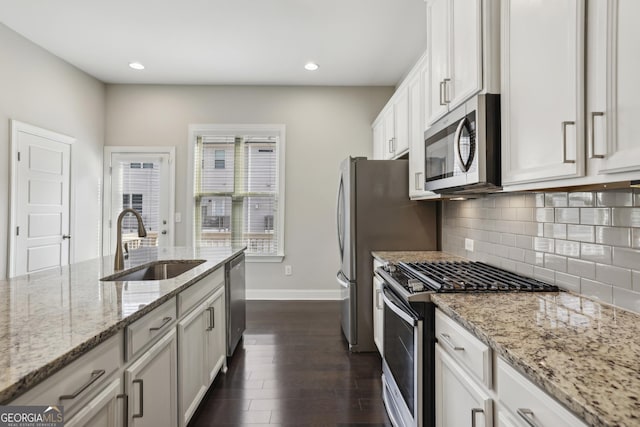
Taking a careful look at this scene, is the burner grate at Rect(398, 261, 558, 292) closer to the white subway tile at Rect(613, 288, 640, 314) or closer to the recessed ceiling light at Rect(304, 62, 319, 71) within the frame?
the white subway tile at Rect(613, 288, 640, 314)

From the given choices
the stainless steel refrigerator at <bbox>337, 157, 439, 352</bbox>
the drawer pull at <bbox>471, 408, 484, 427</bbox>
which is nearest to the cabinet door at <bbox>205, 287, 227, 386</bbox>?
the stainless steel refrigerator at <bbox>337, 157, 439, 352</bbox>

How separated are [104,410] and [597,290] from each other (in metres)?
1.80

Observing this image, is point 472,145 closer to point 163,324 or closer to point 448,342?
point 448,342

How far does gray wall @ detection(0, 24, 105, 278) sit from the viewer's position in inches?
126

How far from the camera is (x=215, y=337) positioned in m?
2.23

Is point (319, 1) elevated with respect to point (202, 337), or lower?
elevated

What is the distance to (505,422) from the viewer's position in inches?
35.8

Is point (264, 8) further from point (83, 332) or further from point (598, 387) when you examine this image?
point (598, 387)

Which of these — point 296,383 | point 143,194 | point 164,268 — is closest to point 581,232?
point 296,383

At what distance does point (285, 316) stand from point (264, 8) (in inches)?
123

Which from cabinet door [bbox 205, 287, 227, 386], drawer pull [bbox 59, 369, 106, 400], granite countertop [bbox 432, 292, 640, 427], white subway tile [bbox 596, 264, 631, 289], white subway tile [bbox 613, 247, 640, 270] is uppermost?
white subway tile [bbox 613, 247, 640, 270]

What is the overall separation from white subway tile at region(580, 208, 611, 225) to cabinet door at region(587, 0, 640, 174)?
41cm

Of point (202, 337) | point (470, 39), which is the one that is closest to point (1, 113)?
point (202, 337)

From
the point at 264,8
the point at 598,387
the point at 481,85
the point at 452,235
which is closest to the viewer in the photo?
the point at 598,387
